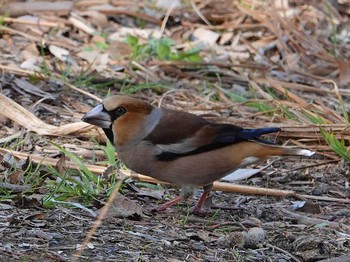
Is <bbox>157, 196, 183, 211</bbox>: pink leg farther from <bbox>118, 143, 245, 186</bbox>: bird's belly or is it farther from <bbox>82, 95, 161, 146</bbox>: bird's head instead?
<bbox>82, 95, 161, 146</bbox>: bird's head

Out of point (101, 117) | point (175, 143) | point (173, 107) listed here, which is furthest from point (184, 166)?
point (173, 107)

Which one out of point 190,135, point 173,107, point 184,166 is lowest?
point 173,107

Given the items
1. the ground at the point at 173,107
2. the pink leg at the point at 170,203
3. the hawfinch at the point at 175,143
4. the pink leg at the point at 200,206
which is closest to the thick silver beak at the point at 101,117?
the hawfinch at the point at 175,143

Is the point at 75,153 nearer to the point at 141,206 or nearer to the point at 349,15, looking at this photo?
the point at 141,206

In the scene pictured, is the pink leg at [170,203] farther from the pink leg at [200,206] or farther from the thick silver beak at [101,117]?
the thick silver beak at [101,117]

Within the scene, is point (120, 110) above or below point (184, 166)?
above

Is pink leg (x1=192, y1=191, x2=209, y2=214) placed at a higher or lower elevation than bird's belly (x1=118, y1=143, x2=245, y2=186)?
lower

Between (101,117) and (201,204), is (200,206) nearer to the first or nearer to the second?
(201,204)

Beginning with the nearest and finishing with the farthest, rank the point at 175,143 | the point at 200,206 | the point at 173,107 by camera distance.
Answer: the point at 175,143 < the point at 200,206 < the point at 173,107

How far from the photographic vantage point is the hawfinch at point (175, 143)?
470cm

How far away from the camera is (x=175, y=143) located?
4730mm

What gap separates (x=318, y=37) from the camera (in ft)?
28.7

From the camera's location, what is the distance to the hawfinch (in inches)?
185

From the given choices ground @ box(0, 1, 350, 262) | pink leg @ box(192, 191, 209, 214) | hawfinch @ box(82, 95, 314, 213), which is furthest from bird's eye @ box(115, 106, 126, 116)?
pink leg @ box(192, 191, 209, 214)
